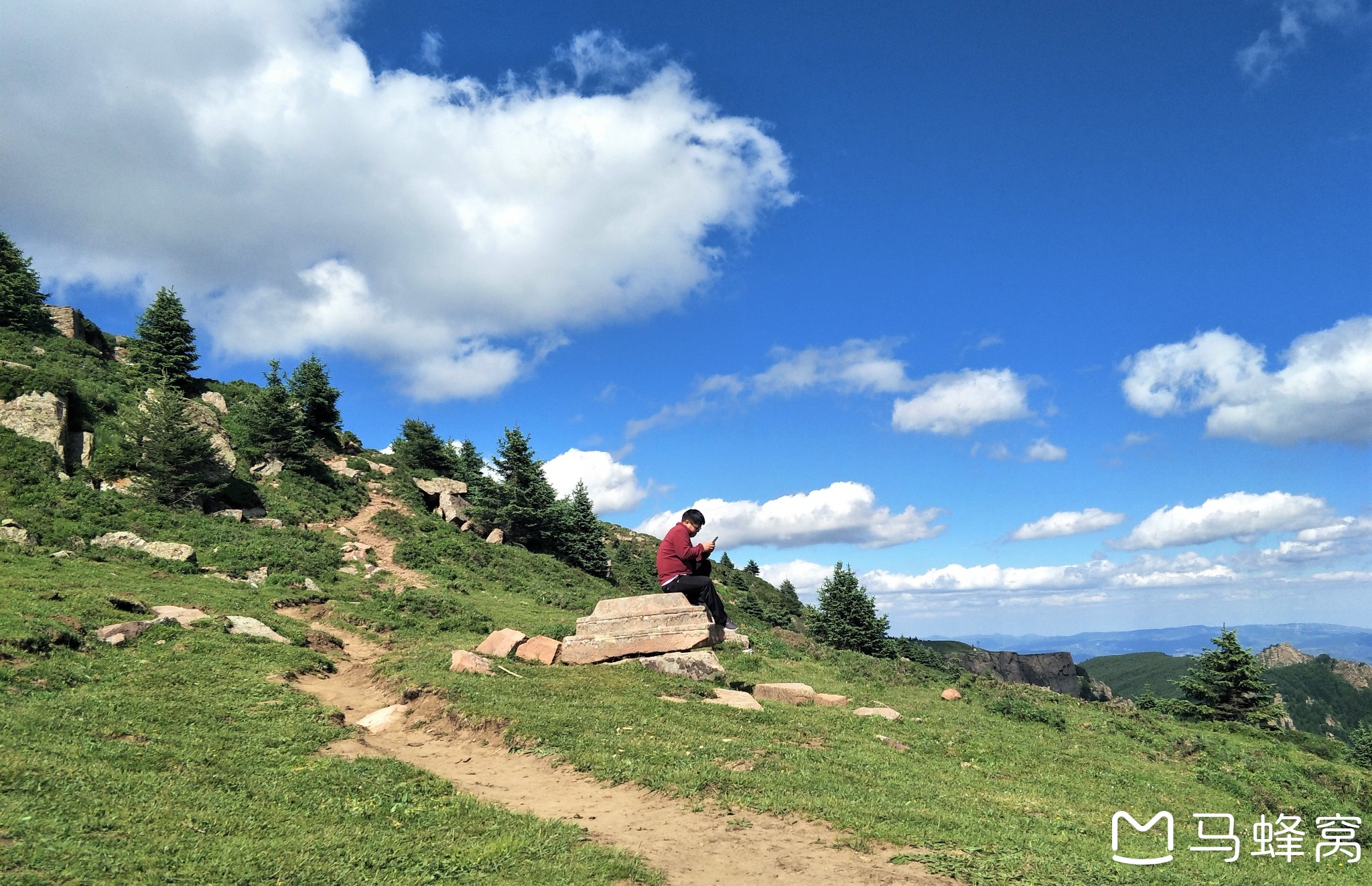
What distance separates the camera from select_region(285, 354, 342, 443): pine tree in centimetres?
4762

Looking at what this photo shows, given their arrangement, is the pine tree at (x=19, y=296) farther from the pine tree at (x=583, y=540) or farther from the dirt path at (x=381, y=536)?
the pine tree at (x=583, y=540)

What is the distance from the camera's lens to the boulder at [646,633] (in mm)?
18641

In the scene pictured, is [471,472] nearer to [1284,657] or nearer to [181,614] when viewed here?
[181,614]

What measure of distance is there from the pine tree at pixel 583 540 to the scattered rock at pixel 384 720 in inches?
1327

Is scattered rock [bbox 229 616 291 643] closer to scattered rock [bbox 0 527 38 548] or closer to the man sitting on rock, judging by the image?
scattered rock [bbox 0 527 38 548]

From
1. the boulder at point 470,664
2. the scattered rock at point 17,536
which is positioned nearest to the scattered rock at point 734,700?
the boulder at point 470,664

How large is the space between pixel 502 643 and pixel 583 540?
3035 cm

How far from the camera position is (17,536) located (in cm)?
2091

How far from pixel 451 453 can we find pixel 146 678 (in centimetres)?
4411

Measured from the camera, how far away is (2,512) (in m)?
21.9

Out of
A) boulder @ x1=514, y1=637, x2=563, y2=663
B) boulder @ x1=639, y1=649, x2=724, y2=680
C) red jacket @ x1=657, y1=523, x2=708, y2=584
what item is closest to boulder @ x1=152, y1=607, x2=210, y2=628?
boulder @ x1=514, y1=637, x2=563, y2=663

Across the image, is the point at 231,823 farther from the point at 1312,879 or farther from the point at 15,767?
the point at 1312,879

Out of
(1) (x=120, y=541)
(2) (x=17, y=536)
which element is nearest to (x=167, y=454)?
(1) (x=120, y=541)

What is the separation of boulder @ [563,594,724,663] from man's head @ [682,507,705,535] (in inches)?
92.2
